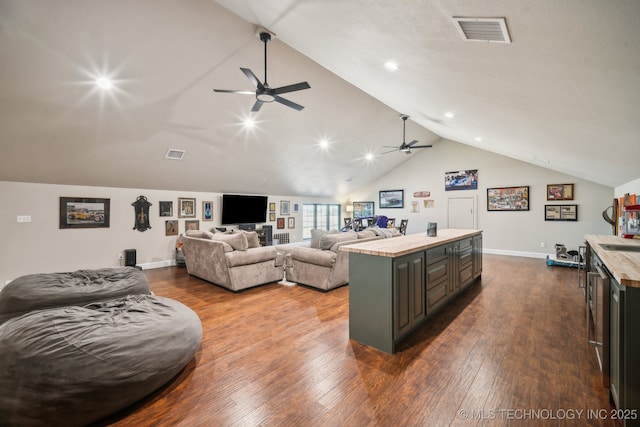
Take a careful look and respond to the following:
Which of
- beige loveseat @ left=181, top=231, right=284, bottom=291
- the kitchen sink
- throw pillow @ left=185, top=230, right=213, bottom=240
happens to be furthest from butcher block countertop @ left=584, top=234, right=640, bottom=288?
throw pillow @ left=185, top=230, right=213, bottom=240

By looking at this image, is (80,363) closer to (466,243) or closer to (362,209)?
(466,243)

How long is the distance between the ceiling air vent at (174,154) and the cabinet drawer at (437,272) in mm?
5131

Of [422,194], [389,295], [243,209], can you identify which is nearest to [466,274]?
[389,295]

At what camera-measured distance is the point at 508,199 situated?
7859 mm

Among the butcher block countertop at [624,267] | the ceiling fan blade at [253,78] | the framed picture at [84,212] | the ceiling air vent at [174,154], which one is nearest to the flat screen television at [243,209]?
the ceiling air vent at [174,154]

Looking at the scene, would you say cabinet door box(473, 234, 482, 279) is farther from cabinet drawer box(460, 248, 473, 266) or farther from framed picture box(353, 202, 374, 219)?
framed picture box(353, 202, 374, 219)

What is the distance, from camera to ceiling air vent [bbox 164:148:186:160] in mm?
5376

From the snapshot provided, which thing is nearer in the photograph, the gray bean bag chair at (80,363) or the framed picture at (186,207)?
the gray bean bag chair at (80,363)

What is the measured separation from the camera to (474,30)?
1.67 m

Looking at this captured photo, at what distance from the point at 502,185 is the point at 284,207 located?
691cm

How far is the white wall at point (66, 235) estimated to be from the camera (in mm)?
4797

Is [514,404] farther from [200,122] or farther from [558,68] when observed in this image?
[200,122]

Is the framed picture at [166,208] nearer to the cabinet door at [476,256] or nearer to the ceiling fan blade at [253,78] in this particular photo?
the ceiling fan blade at [253,78]

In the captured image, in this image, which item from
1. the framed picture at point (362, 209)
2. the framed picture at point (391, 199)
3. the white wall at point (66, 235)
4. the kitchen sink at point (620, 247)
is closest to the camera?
the kitchen sink at point (620, 247)
